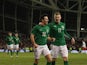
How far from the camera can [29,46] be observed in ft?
179

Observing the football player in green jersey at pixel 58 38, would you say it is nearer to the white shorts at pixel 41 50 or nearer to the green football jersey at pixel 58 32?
the green football jersey at pixel 58 32

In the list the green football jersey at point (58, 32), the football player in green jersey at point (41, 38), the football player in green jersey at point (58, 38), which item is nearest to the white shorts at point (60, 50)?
the football player in green jersey at point (58, 38)

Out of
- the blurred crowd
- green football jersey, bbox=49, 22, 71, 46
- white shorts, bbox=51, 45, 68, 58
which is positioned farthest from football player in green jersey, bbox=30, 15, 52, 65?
the blurred crowd

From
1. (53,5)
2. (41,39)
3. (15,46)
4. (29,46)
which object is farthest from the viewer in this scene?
(53,5)

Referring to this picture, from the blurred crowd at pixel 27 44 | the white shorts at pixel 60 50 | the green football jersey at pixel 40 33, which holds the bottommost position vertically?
the blurred crowd at pixel 27 44

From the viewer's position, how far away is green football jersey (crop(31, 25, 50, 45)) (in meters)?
16.5

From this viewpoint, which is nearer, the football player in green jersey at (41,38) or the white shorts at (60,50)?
the football player in green jersey at (41,38)

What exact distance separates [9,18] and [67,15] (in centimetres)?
888

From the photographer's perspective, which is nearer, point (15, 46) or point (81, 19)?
point (15, 46)

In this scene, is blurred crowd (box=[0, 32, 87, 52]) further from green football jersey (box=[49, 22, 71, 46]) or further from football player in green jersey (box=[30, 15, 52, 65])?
football player in green jersey (box=[30, 15, 52, 65])

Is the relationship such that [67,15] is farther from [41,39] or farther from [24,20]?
[41,39]

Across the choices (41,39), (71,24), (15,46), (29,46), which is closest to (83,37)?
(71,24)

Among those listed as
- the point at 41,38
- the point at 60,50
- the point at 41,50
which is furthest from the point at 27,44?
the point at 41,50

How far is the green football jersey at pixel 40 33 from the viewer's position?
1653cm
